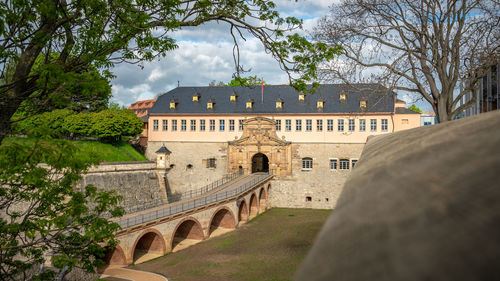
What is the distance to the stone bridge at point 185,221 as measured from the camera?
20500mm

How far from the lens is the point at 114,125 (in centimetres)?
3672

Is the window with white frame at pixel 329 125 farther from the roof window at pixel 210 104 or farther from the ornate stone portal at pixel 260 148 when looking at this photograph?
the roof window at pixel 210 104

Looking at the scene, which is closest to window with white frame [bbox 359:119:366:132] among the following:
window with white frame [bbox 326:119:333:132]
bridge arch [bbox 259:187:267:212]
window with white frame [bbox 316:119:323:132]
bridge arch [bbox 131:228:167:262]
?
window with white frame [bbox 326:119:333:132]

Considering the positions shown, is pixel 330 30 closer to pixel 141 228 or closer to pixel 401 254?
→ pixel 401 254

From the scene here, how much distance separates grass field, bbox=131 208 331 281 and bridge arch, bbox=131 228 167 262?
800 mm

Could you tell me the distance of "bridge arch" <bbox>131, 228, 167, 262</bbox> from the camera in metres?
22.4

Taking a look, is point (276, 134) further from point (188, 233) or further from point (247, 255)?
point (247, 255)

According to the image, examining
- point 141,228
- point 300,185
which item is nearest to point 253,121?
point 300,185

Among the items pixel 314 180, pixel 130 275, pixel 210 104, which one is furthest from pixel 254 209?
pixel 130 275

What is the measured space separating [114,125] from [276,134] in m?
17.0

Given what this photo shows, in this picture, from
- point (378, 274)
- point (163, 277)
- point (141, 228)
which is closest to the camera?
point (378, 274)

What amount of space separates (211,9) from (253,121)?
30543 millimetres

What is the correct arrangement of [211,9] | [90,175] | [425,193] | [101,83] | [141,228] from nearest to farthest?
[425,193]
[101,83]
[211,9]
[141,228]
[90,175]

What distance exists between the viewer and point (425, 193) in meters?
0.76
